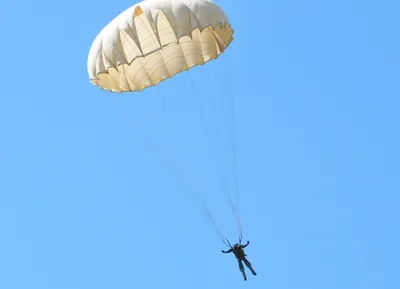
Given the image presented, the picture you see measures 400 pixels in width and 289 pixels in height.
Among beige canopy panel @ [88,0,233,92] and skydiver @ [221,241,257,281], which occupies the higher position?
beige canopy panel @ [88,0,233,92]

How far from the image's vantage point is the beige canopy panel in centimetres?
5138

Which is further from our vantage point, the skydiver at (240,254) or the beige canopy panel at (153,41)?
the skydiver at (240,254)

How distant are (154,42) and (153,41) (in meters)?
0.05

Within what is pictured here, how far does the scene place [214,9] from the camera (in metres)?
52.0

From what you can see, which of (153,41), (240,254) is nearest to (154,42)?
(153,41)

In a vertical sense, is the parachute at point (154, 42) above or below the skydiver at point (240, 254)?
above

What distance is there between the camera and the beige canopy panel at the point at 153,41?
5138 cm

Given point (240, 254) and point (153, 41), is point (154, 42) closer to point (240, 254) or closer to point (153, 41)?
point (153, 41)

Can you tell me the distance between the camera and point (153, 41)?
51938 millimetres

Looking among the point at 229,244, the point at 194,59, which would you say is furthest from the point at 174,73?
the point at 229,244

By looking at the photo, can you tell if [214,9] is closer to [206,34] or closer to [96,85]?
[206,34]

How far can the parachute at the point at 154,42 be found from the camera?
5138cm

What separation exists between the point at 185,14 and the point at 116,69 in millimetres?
2913

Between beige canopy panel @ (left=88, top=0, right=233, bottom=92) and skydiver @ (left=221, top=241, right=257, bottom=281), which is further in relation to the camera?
skydiver @ (left=221, top=241, right=257, bottom=281)
